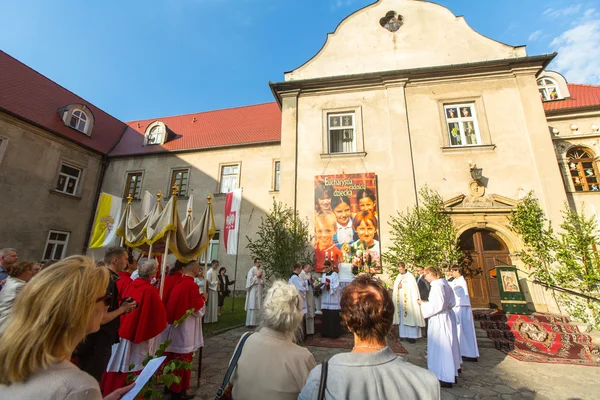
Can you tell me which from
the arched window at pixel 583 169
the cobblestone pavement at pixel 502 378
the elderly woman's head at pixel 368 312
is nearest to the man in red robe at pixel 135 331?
the cobblestone pavement at pixel 502 378

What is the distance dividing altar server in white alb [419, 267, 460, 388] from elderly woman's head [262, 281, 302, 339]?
3.70m

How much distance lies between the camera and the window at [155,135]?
18688 mm

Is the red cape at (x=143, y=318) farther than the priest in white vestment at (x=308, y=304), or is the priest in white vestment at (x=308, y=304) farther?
the priest in white vestment at (x=308, y=304)

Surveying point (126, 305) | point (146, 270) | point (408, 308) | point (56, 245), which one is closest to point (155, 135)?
point (56, 245)

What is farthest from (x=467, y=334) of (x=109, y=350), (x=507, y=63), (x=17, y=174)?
(x=17, y=174)

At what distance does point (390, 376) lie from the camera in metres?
1.45

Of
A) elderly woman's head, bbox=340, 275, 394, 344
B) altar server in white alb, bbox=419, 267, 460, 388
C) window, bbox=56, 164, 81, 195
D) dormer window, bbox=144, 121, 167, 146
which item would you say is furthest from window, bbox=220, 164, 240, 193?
elderly woman's head, bbox=340, 275, 394, 344

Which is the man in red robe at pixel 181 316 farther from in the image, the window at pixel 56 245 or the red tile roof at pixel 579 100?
the red tile roof at pixel 579 100

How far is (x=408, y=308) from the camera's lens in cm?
766

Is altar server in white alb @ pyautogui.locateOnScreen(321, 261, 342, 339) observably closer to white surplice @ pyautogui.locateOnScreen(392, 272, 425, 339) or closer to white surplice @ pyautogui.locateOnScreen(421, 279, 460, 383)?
white surplice @ pyautogui.locateOnScreen(392, 272, 425, 339)

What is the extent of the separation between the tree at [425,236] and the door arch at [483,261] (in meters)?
0.63

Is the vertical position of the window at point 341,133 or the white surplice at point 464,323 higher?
the window at point 341,133

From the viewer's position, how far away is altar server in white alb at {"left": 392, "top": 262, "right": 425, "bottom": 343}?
296 inches

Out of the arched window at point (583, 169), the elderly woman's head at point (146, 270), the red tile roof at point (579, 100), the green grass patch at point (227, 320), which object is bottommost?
the green grass patch at point (227, 320)
